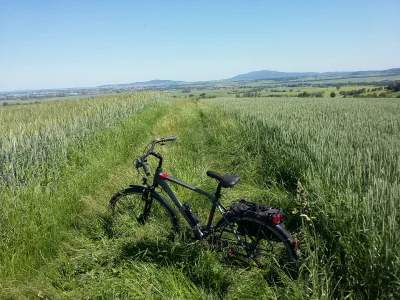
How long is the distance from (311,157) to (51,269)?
4.21 meters

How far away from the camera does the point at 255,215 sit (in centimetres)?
287

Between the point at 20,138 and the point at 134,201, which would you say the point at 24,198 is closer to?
the point at 134,201

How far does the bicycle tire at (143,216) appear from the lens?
3.58 meters

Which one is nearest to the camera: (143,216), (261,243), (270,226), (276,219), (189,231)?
(276,219)

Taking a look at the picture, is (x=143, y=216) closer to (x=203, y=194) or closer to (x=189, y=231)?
(x=189, y=231)

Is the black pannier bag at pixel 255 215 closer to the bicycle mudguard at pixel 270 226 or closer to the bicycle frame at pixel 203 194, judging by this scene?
the bicycle mudguard at pixel 270 226

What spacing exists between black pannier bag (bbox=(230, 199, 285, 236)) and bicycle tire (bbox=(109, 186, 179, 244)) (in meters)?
1.00

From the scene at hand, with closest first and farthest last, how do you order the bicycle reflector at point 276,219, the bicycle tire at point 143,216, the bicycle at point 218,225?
1. the bicycle reflector at point 276,219
2. the bicycle at point 218,225
3. the bicycle tire at point 143,216

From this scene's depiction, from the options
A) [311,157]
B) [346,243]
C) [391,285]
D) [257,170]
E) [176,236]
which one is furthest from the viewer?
[257,170]

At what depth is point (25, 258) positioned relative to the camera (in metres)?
3.27

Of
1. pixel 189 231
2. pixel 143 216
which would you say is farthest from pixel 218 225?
pixel 143 216

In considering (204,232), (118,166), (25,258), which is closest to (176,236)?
(204,232)

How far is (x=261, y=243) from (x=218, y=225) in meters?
0.57

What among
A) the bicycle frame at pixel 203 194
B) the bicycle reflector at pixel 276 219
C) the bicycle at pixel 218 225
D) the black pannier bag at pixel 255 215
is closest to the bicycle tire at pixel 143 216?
the bicycle at pixel 218 225
